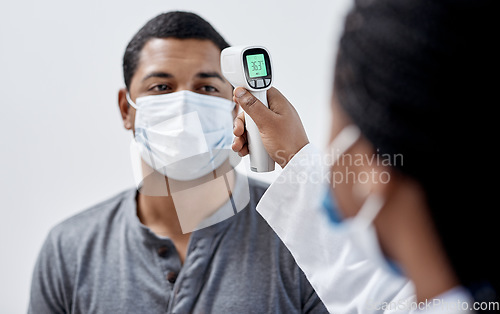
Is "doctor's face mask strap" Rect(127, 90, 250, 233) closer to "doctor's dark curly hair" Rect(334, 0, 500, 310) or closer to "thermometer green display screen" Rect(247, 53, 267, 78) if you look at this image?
"thermometer green display screen" Rect(247, 53, 267, 78)

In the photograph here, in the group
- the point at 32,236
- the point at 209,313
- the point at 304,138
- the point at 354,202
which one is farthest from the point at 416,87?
the point at 32,236

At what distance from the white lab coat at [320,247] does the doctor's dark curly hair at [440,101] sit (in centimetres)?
33

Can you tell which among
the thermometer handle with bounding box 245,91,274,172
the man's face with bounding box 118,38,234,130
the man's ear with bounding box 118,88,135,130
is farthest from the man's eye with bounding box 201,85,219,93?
the thermometer handle with bounding box 245,91,274,172

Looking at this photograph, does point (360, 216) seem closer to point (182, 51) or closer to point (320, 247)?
point (320, 247)

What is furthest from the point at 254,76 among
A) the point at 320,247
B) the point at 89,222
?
the point at 89,222

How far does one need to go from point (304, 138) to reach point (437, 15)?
46 cm

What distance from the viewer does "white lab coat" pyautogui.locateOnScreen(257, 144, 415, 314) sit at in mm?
846

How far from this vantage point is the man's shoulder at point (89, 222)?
4.23 ft

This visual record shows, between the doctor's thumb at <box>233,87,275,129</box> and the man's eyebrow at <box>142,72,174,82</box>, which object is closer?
the doctor's thumb at <box>233,87,275,129</box>

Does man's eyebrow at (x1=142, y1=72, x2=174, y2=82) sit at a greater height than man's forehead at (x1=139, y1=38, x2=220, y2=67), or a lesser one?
lesser

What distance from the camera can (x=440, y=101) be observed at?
470 millimetres

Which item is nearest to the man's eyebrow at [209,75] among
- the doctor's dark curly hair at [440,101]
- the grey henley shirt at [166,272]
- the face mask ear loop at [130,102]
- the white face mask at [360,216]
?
the face mask ear loop at [130,102]

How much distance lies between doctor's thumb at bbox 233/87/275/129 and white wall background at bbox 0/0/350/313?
25.9 inches

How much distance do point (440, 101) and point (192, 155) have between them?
846 millimetres
